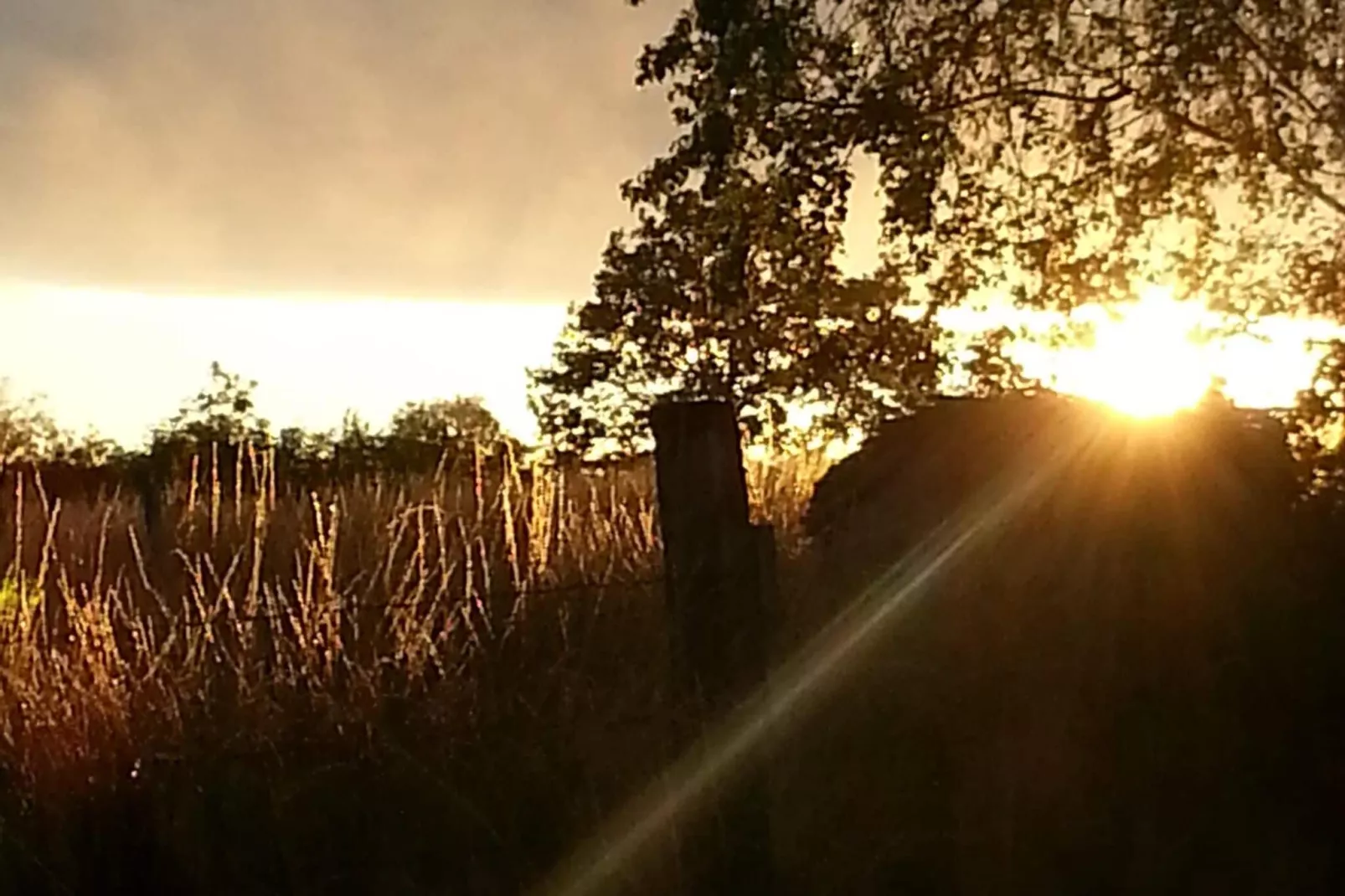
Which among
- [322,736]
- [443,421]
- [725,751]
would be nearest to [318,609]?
[322,736]

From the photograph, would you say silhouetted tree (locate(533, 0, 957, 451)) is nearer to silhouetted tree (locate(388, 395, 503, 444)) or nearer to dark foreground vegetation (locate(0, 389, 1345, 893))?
dark foreground vegetation (locate(0, 389, 1345, 893))

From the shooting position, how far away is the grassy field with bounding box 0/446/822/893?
450cm

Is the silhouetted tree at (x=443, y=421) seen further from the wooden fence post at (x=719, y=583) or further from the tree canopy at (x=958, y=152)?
the wooden fence post at (x=719, y=583)

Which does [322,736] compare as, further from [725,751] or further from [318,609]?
[725,751]

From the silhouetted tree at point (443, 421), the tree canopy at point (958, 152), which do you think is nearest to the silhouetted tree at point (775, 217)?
the tree canopy at point (958, 152)

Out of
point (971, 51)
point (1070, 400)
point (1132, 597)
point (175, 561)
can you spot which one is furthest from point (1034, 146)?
point (175, 561)

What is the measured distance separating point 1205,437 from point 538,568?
11.9 ft

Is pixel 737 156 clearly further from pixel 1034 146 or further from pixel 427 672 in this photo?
pixel 427 672

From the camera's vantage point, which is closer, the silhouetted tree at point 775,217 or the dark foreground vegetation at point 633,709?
the dark foreground vegetation at point 633,709

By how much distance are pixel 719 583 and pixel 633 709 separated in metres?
0.90

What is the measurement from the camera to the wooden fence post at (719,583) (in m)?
4.29

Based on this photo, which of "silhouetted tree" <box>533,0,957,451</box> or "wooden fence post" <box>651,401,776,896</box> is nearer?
"wooden fence post" <box>651,401,776,896</box>

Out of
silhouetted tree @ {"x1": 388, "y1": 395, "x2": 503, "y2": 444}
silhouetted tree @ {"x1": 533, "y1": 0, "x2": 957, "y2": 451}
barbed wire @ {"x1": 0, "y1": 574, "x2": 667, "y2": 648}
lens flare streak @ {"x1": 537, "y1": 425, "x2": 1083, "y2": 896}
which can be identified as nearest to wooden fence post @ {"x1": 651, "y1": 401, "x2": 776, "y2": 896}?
lens flare streak @ {"x1": 537, "y1": 425, "x2": 1083, "y2": 896}

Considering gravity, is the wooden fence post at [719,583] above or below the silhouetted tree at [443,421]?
below
